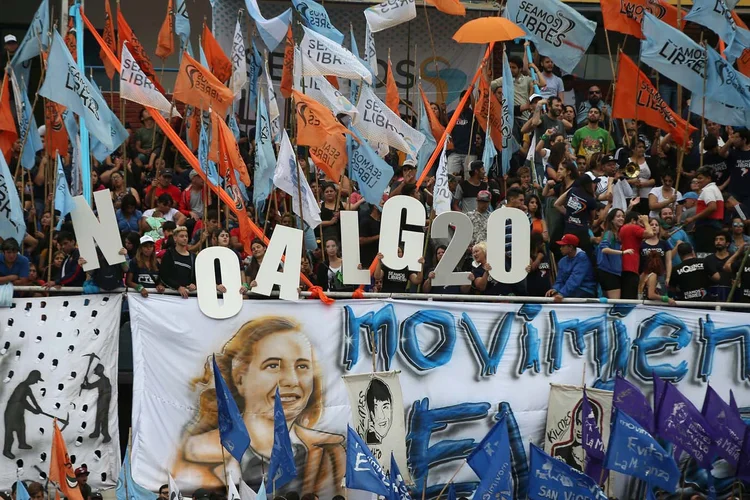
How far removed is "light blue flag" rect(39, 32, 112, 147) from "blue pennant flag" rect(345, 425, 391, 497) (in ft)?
15.0

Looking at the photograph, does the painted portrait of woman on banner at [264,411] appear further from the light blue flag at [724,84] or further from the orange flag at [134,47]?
the light blue flag at [724,84]

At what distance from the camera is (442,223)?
1848 centimetres

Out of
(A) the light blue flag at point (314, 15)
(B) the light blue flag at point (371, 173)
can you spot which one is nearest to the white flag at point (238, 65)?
(A) the light blue flag at point (314, 15)

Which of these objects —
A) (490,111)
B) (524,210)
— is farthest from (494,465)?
(490,111)

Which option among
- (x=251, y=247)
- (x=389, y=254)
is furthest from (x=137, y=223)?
(x=389, y=254)

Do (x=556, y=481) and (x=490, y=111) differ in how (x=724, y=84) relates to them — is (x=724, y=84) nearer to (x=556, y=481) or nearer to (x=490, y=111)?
(x=490, y=111)

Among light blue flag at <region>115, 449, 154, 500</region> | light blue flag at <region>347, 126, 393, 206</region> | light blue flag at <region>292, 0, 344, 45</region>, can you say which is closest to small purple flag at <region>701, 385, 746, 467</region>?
light blue flag at <region>347, 126, 393, 206</region>

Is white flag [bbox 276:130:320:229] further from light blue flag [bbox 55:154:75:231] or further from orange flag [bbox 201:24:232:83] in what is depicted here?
orange flag [bbox 201:24:232:83]

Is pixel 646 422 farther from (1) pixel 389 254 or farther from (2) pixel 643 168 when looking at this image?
(2) pixel 643 168

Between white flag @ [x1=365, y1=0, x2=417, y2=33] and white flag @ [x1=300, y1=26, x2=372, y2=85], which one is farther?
white flag @ [x1=365, y1=0, x2=417, y2=33]

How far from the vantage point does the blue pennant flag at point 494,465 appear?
1574 cm

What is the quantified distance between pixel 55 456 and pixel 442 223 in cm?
496

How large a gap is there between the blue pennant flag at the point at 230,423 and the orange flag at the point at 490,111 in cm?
706

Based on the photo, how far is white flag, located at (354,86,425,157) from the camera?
19.7 meters
